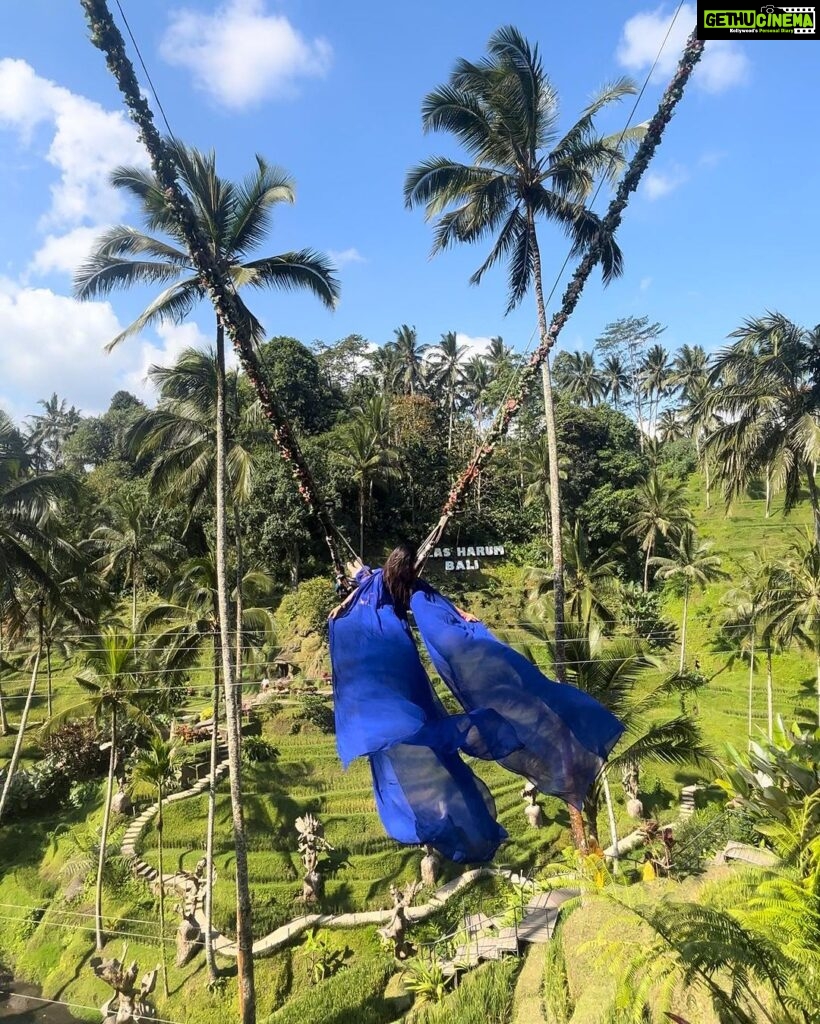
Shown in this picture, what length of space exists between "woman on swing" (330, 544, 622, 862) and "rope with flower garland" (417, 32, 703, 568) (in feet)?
2.87

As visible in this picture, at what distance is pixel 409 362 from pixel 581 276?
34484mm

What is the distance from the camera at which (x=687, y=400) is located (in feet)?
153

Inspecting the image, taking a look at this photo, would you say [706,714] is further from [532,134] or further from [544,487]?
[532,134]

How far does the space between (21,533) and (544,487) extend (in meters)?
21.8

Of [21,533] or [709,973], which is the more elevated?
[21,533]

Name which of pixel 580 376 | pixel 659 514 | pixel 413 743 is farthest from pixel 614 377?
pixel 413 743

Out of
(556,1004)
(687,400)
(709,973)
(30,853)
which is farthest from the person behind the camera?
(687,400)

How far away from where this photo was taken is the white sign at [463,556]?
27.4m

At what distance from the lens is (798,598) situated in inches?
538

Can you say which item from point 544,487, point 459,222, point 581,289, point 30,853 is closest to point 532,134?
point 459,222

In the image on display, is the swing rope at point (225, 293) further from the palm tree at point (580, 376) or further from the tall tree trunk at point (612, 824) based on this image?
the palm tree at point (580, 376)

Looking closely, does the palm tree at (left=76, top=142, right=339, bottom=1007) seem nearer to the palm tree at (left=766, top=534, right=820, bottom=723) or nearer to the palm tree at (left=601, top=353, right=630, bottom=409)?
the palm tree at (left=766, top=534, right=820, bottom=723)

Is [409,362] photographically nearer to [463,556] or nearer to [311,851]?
[463,556]

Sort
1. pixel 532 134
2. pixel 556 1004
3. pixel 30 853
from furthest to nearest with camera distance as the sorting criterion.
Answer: pixel 30 853 → pixel 532 134 → pixel 556 1004
